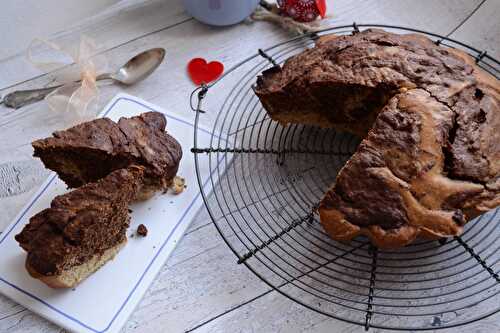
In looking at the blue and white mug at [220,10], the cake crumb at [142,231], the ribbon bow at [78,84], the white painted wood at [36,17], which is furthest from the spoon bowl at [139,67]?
the cake crumb at [142,231]

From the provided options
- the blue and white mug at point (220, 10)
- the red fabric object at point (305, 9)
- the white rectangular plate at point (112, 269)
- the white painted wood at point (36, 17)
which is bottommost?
the white rectangular plate at point (112, 269)

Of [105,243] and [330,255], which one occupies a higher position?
[330,255]

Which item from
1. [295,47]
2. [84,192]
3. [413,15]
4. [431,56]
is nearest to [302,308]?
[84,192]

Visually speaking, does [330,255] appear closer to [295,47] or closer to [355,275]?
[355,275]

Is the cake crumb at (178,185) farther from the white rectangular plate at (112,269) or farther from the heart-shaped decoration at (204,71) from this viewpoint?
the heart-shaped decoration at (204,71)

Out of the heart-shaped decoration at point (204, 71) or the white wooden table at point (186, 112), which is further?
the heart-shaped decoration at point (204, 71)

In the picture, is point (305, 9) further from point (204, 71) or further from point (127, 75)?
point (127, 75)

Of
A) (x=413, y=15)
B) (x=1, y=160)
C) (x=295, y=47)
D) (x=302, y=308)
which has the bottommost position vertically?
(x=1, y=160)

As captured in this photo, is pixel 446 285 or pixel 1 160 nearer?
pixel 446 285
